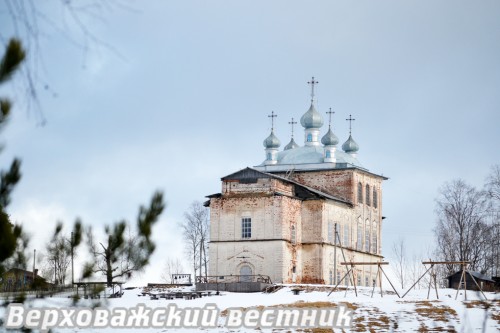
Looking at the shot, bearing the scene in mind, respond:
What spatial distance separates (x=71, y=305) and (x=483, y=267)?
4287cm

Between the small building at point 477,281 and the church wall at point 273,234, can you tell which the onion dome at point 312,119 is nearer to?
the church wall at point 273,234

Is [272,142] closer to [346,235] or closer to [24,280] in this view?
[346,235]

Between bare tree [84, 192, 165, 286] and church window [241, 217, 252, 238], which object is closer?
bare tree [84, 192, 165, 286]

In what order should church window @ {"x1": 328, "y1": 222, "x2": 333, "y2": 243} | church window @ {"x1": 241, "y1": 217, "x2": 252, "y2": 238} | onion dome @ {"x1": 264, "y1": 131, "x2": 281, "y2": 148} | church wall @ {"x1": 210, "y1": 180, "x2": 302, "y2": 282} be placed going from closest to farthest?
church wall @ {"x1": 210, "y1": 180, "x2": 302, "y2": 282} → church window @ {"x1": 241, "y1": 217, "x2": 252, "y2": 238} → church window @ {"x1": 328, "y1": 222, "x2": 333, "y2": 243} → onion dome @ {"x1": 264, "y1": 131, "x2": 281, "y2": 148}

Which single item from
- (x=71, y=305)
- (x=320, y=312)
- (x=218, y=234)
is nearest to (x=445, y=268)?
(x=218, y=234)

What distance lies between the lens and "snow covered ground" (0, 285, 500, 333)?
3091 cm

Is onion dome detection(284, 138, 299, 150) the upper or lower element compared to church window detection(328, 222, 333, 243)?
upper

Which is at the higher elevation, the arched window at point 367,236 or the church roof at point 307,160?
the church roof at point 307,160

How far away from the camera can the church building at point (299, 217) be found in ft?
151

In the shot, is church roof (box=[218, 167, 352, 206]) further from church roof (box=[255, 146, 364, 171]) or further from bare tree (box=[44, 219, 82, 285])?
bare tree (box=[44, 219, 82, 285])

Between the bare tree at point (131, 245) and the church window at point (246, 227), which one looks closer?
the bare tree at point (131, 245)

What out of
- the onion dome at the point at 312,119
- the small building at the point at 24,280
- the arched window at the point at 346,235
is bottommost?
the small building at the point at 24,280

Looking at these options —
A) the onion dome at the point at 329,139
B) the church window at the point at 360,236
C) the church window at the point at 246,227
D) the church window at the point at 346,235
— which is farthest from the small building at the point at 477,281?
the onion dome at the point at 329,139

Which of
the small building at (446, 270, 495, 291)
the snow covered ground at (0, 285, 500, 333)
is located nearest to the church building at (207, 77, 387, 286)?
the snow covered ground at (0, 285, 500, 333)
